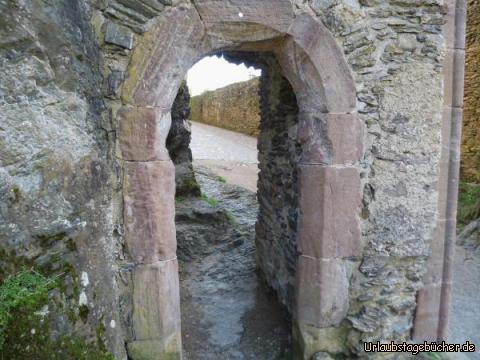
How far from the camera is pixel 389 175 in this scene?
2852 millimetres

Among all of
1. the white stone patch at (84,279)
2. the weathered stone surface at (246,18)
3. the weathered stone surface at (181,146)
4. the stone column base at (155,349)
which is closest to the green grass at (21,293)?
the white stone patch at (84,279)

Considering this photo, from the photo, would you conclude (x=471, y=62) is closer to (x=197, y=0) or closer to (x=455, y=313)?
(x=455, y=313)

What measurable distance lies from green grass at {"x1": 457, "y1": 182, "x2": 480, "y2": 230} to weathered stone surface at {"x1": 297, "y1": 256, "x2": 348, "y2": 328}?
6061 mm

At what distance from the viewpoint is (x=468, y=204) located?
328 inches

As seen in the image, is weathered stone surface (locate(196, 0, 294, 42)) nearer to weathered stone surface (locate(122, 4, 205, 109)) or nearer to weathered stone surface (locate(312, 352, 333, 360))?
weathered stone surface (locate(122, 4, 205, 109))

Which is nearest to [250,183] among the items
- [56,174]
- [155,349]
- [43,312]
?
[155,349]

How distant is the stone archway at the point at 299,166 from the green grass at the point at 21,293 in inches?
28.7

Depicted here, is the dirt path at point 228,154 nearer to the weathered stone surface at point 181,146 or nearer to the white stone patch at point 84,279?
the weathered stone surface at point 181,146

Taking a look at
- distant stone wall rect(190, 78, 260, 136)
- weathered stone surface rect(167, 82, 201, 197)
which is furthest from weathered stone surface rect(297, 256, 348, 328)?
distant stone wall rect(190, 78, 260, 136)

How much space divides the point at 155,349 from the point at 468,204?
8.13 metres

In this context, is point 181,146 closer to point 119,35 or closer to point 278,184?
point 278,184

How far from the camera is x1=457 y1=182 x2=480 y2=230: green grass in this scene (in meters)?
7.74

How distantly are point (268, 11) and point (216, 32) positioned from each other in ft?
1.23

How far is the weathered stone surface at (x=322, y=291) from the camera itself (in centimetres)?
286
